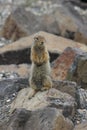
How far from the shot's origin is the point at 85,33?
20.1m

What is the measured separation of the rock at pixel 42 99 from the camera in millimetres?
10160

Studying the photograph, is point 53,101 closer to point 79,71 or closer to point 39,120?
point 39,120

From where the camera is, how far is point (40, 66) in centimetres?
1074

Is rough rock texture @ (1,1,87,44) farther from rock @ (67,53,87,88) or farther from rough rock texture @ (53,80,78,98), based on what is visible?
rough rock texture @ (53,80,78,98)

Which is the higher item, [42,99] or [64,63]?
[42,99]

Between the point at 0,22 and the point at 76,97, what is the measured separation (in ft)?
48.6

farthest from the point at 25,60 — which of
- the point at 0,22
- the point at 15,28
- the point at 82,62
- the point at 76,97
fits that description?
the point at 0,22

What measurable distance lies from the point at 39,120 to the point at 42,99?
1.19 m

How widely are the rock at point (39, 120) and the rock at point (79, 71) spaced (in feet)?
9.10

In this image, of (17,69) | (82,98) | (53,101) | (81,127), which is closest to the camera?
(81,127)

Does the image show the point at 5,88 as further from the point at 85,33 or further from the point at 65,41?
the point at 85,33

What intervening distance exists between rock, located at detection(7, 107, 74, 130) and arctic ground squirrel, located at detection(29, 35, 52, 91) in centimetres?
132

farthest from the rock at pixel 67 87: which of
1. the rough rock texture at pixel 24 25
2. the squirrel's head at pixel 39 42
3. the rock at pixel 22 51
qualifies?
the rough rock texture at pixel 24 25

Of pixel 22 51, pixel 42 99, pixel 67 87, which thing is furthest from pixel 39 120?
pixel 22 51
